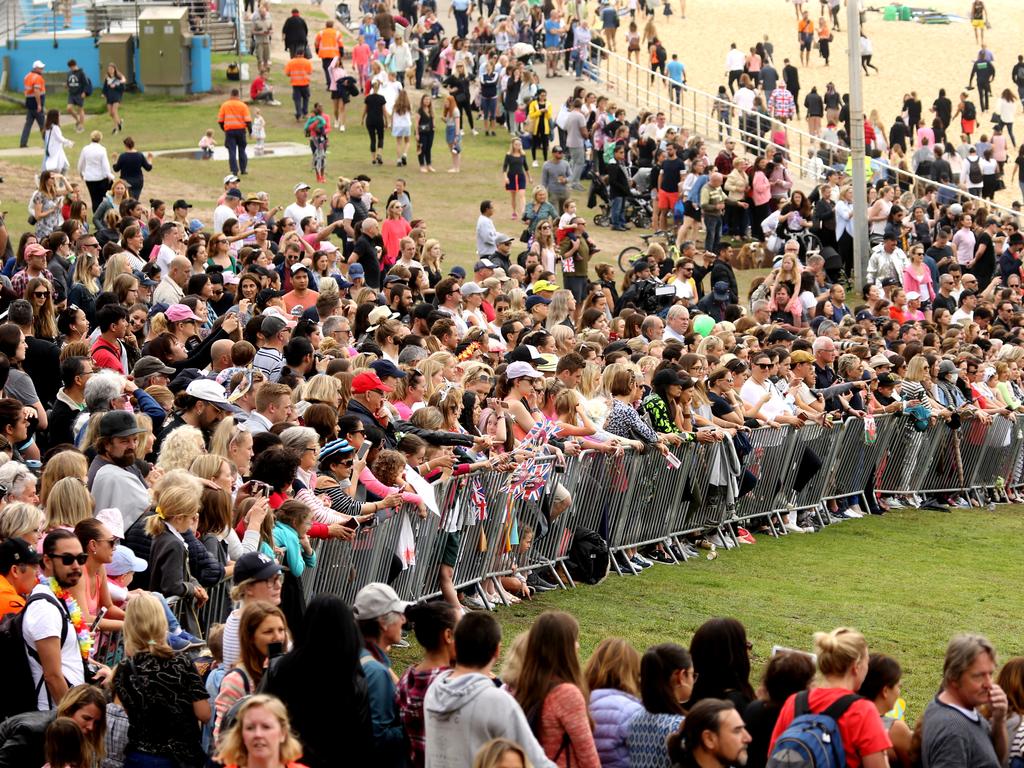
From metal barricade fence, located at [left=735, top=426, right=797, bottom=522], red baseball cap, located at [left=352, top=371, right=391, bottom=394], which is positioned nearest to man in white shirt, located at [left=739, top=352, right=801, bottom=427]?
metal barricade fence, located at [left=735, top=426, right=797, bottom=522]

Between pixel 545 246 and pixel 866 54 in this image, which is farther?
pixel 866 54

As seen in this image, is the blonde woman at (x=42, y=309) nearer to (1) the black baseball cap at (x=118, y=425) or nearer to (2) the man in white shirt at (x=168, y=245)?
(2) the man in white shirt at (x=168, y=245)

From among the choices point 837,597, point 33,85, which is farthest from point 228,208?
point 33,85

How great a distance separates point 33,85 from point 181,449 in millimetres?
28023

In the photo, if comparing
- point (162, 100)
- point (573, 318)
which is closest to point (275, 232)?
point (573, 318)

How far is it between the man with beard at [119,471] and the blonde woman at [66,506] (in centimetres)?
75

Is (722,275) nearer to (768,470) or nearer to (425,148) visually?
(768,470)

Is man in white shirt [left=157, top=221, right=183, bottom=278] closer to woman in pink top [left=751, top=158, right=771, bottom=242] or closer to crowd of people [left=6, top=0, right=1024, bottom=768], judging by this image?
crowd of people [left=6, top=0, right=1024, bottom=768]

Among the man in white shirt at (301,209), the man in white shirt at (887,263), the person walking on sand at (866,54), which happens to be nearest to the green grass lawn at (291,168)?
the man in white shirt at (887,263)

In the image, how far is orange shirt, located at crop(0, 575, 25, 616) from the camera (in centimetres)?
841

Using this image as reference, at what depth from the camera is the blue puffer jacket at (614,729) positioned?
25.0ft

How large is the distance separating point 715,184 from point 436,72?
16.0 meters

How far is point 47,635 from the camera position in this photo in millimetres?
8117

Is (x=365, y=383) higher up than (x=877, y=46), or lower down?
lower down
